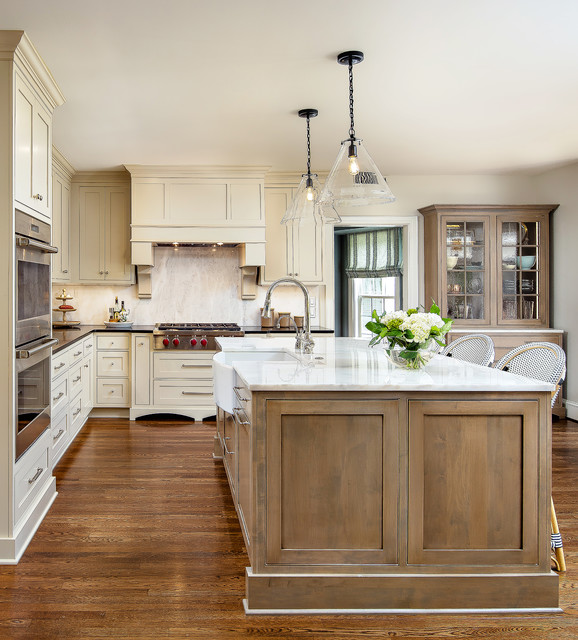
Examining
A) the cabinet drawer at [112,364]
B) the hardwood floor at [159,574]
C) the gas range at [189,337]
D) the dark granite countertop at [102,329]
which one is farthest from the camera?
the cabinet drawer at [112,364]

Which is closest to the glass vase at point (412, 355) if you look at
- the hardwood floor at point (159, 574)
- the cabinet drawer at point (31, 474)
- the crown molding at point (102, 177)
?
the hardwood floor at point (159, 574)

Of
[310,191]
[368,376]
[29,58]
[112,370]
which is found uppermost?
[29,58]

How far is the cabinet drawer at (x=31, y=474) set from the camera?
2758mm

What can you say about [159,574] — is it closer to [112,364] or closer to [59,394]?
[59,394]

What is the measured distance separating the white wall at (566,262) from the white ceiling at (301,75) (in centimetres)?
68

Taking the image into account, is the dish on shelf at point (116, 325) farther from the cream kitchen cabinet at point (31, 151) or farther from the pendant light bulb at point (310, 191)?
the pendant light bulb at point (310, 191)

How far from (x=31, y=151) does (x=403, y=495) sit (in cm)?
246

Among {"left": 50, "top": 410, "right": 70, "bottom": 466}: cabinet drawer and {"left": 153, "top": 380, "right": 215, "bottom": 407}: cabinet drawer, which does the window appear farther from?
{"left": 50, "top": 410, "right": 70, "bottom": 466}: cabinet drawer

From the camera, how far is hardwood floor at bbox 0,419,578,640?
208 cm

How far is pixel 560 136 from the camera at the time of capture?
474 cm

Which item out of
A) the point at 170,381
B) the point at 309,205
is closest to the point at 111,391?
the point at 170,381

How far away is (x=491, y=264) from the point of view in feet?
19.5

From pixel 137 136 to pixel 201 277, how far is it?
191cm

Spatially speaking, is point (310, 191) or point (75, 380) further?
point (75, 380)
